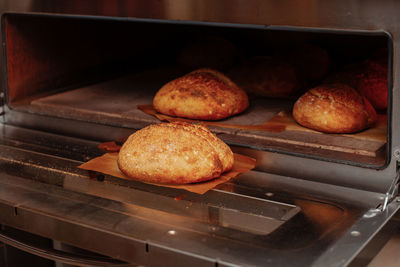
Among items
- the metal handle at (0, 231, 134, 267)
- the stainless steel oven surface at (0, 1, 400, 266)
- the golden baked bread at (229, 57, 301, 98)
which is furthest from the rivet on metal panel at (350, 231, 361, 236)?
the golden baked bread at (229, 57, 301, 98)

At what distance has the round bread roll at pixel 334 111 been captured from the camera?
64.5 inches

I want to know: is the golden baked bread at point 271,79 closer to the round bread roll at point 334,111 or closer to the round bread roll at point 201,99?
the round bread roll at point 201,99

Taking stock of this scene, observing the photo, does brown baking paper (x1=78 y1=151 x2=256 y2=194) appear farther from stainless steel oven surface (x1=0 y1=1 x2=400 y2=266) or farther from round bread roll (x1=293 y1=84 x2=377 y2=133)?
round bread roll (x1=293 y1=84 x2=377 y2=133)

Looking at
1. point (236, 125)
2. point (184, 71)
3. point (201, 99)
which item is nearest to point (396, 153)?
point (236, 125)

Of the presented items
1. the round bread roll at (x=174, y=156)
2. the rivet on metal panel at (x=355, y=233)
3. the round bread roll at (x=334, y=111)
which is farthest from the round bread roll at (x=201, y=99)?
the rivet on metal panel at (x=355, y=233)

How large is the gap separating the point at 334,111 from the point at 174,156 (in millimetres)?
517

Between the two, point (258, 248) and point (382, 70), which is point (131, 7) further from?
point (382, 70)

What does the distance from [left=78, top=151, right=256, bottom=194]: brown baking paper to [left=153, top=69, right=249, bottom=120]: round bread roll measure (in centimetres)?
29

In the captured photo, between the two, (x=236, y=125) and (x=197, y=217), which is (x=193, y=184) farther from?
(x=236, y=125)

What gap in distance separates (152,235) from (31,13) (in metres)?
0.87

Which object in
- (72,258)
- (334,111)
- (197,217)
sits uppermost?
(334,111)

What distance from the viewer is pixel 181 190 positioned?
1363 millimetres

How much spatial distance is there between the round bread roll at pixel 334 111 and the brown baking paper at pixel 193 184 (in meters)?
0.26

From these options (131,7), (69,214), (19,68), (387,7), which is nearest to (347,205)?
(387,7)
